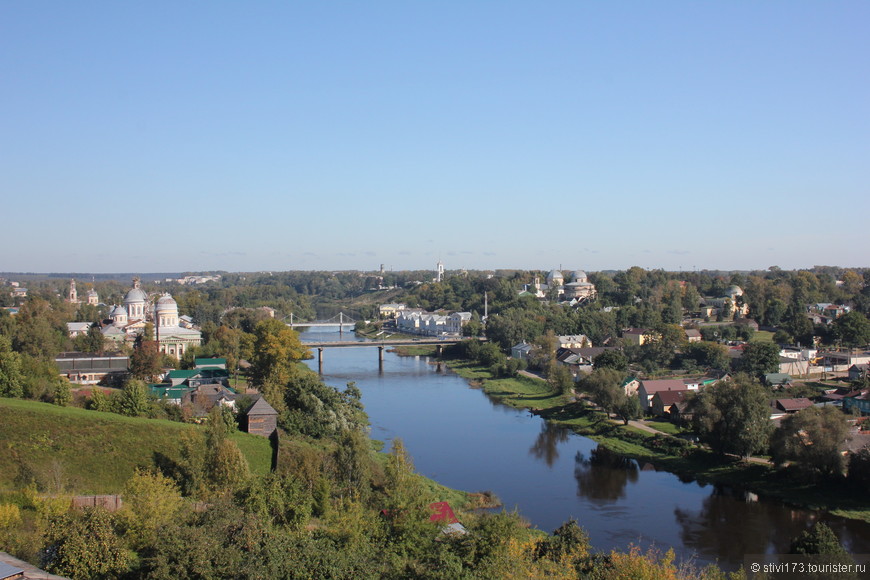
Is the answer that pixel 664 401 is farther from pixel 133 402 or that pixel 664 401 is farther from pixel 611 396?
pixel 133 402

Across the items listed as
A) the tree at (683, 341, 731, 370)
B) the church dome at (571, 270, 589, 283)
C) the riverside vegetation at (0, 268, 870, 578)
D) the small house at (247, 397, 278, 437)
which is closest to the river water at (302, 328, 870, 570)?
the riverside vegetation at (0, 268, 870, 578)

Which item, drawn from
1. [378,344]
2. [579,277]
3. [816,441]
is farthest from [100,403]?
[579,277]

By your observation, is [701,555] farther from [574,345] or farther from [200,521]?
[574,345]

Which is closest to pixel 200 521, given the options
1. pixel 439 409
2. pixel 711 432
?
pixel 711 432

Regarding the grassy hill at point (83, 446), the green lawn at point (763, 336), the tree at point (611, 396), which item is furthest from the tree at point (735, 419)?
the green lawn at point (763, 336)

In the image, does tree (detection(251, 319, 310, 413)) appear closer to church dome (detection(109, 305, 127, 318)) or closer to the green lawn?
church dome (detection(109, 305, 127, 318))
